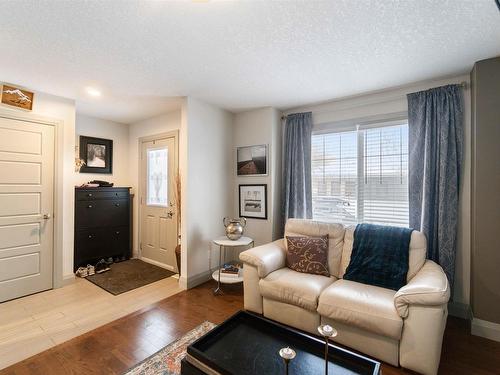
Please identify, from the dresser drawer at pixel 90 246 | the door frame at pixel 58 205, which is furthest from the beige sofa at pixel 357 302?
the dresser drawer at pixel 90 246

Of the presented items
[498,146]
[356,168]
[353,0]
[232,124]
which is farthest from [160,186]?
[498,146]

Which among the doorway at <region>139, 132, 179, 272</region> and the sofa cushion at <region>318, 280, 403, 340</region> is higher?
the doorway at <region>139, 132, 179, 272</region>

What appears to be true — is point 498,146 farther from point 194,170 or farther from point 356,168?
point 194,170

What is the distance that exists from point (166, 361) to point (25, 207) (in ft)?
8.57

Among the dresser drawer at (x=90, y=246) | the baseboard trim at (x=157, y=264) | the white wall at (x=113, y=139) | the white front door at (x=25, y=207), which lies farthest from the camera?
the white wall at (x=113, y=139)

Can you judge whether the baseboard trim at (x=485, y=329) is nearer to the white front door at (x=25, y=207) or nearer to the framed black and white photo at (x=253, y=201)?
the framed black and white photo at (x=253, y=201)

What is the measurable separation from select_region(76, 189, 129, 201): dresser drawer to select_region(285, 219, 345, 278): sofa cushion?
301cm

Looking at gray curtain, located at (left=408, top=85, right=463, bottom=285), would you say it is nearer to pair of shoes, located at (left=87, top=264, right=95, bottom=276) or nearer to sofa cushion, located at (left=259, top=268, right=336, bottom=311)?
sofa cushion, located at (left=259, top=268, right=336, bottom=311)

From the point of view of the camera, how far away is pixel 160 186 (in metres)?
4.26

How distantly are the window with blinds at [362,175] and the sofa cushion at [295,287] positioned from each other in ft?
3.50

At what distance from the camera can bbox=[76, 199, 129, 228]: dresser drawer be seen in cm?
382

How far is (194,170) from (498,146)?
3204 mm

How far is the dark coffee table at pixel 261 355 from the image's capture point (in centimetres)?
136

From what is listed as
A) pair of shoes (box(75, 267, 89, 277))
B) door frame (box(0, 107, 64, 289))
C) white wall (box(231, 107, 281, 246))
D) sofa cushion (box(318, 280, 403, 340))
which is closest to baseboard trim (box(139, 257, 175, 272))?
pair of shoes (box(75, 267, 89, 277))
